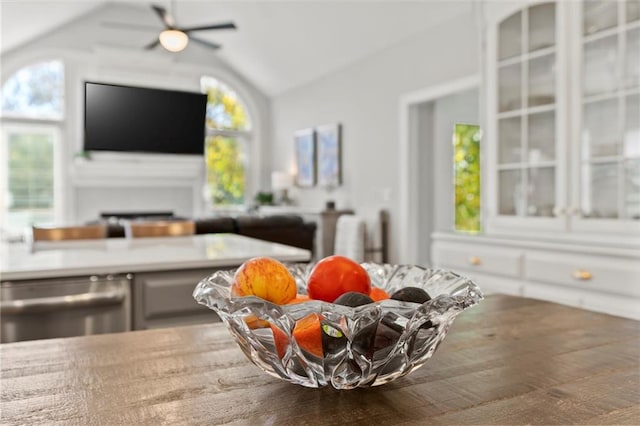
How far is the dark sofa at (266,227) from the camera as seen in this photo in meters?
4.50

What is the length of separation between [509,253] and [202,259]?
1522mm

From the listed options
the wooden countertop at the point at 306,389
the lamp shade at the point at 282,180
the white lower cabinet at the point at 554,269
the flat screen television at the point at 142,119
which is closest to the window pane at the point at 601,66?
the white lower cabinet at the point at 554,269

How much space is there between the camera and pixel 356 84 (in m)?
6.12

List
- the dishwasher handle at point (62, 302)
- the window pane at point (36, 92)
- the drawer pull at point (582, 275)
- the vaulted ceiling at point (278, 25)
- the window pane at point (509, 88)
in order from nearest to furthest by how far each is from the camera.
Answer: the dishwasher handle at point (62, 302), the drawer pull at point (582, 275), the window pane at point (509, 88), the vaulted ceiling at point (278, 25), the window pane at point (36, 92)

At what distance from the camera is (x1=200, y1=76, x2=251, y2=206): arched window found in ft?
27.6

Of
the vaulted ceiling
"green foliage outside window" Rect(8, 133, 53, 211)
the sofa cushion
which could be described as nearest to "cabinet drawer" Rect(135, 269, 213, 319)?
the sofa cushion

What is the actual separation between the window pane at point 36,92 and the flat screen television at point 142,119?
7.50 meters

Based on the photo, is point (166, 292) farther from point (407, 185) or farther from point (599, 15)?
point (407, 185)

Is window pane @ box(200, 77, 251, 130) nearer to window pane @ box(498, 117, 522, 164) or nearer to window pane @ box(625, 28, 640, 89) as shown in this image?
window pane @ box(498, 117, 522, 164)

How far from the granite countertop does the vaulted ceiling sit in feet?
10.6

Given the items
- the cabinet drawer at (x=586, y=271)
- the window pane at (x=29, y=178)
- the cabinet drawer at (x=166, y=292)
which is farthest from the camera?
the window pane at (x=29, y=178)

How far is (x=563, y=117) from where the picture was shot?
2572mm

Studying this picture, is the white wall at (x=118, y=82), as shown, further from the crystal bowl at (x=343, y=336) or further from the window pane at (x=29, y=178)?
the crystal bowl at (x=343, y=336)

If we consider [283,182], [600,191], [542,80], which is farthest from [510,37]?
[283,182]
